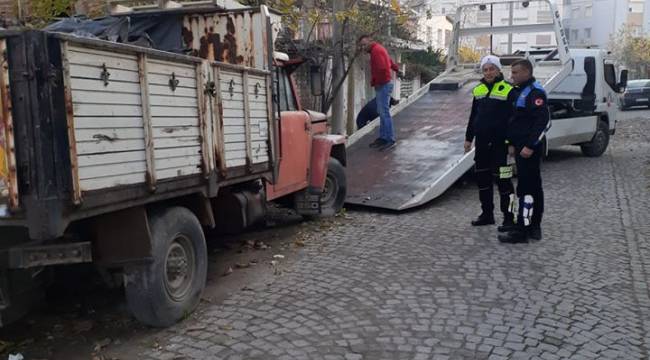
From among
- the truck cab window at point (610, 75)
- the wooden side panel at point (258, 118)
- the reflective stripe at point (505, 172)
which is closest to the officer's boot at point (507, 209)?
the reflective stripe at point (505, 172)

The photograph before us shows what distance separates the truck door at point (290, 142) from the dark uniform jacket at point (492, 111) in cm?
202

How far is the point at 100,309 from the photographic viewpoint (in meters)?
5.09

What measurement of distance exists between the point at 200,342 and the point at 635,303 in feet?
11.4

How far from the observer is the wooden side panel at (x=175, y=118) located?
434 centimetres

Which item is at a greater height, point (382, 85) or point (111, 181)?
point (382, 85)

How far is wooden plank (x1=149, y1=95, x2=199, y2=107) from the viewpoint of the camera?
431 centimetres

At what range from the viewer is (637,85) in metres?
31.8

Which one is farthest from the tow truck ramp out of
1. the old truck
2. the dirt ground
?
the old truck

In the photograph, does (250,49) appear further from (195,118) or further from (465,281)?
(465,281)

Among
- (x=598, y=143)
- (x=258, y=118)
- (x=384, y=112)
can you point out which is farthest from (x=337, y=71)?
(x=258, y=118)

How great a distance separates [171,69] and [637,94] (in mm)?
31772

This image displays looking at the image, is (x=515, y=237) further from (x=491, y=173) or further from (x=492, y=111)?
(x=492, y=111)

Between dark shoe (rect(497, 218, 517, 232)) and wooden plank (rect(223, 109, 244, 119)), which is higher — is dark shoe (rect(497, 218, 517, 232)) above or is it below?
below

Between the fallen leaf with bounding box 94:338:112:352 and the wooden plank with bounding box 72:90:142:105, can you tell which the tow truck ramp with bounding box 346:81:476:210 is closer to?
the fallen leaf with bounding box 94:338:112:352
